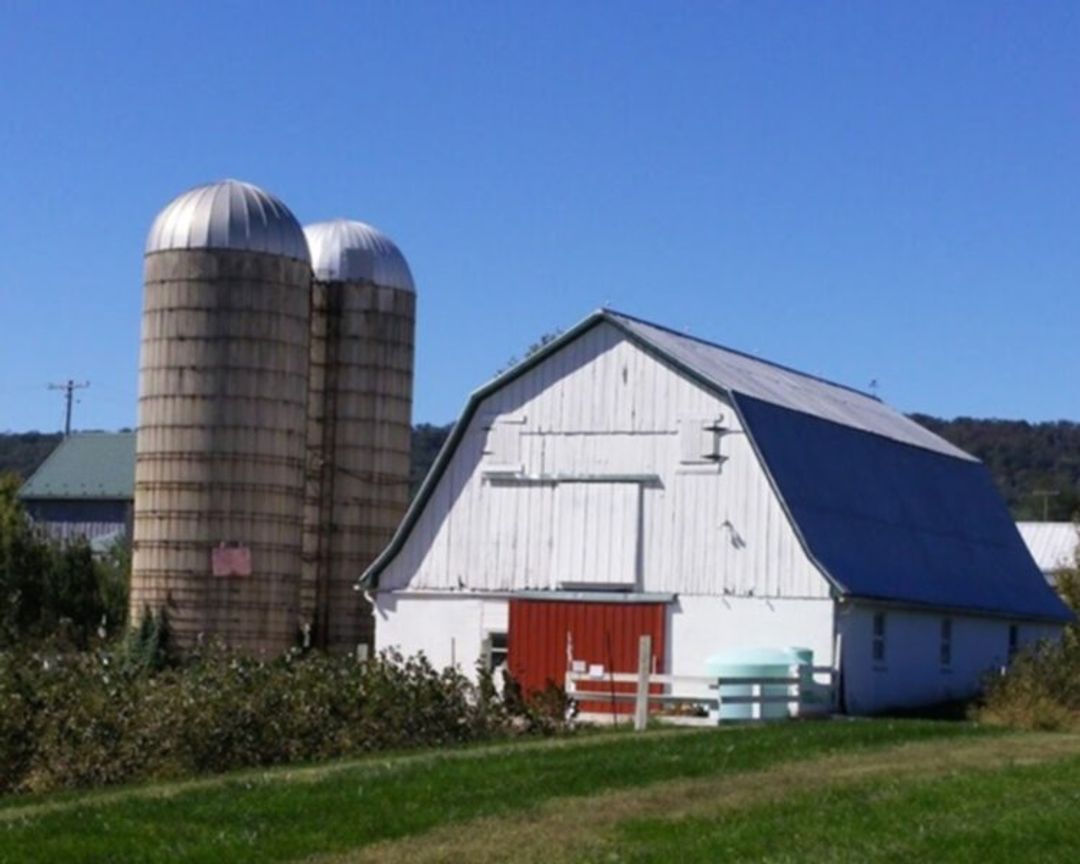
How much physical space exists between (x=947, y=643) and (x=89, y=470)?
200 ft

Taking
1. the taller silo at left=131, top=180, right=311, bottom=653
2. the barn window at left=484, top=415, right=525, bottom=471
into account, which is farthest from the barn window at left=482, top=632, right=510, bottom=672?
the taller silo at left=131, top=180, right=311, bottom=653

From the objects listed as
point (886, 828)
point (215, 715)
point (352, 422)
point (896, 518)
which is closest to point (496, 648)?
point (896, 518)

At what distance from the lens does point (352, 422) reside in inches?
1758

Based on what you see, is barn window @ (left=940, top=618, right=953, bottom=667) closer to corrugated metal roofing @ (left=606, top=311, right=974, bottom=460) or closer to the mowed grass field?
corrugated metal roofing @ (left=606, top=311, right=974, bottom=460)

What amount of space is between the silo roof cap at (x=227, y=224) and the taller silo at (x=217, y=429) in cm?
3

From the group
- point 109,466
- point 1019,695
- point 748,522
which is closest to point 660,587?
point 748,522

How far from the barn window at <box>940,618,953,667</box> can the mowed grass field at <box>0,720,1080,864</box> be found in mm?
14337

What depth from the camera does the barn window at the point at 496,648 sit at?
35312 millimetres

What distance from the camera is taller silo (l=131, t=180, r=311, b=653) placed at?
4097 centimetres

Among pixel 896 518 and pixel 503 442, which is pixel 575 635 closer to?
pixel 503 442

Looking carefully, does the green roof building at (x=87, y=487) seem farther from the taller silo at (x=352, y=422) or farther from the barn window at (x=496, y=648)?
the barn window at (x=496, y=648)

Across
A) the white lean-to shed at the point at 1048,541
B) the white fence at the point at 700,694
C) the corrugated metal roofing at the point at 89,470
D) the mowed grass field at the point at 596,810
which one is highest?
the corrugated metal roofing at the point at 89,470

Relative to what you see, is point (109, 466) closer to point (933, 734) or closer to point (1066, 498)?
point (1066, 498)

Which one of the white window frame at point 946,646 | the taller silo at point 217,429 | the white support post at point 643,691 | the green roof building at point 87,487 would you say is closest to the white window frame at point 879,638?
the white window frame at point 946,646
